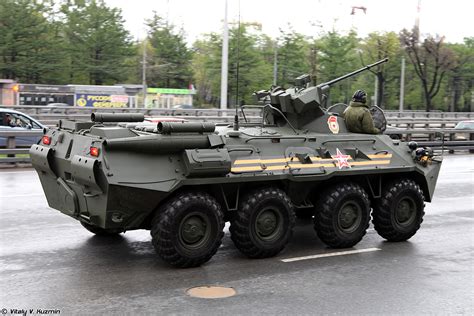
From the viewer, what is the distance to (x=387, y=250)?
9.34 m

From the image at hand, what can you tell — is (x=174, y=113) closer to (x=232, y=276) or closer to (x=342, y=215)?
(x=342, y=215)

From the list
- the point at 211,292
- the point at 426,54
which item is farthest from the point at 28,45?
the point at 211,292

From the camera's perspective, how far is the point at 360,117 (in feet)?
32.5

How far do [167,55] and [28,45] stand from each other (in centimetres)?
1268

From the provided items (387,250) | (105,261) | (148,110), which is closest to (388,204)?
(387,250)

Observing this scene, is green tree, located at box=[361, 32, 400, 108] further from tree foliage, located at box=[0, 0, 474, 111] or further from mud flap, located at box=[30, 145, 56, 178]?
mud flap, located at box=[30, 145, 56, 178]

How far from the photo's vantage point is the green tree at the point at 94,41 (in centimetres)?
5312

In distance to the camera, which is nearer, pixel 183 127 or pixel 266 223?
pixel 183 127

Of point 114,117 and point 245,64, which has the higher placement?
point 245,64

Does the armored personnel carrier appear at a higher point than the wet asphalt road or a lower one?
higher

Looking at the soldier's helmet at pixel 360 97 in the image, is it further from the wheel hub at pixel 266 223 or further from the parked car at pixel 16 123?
the parked car at pixel 16 123

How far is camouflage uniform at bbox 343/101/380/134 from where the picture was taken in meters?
9.91

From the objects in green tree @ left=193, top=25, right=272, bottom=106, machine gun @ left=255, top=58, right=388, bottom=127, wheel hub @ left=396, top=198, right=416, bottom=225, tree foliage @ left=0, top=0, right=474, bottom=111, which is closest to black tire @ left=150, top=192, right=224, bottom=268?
machine gun @ left=255, top=58, right=388, bottom=127

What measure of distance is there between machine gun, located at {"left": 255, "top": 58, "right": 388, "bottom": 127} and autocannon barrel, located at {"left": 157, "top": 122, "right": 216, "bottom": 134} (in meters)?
1.90
